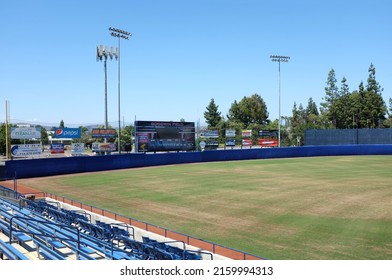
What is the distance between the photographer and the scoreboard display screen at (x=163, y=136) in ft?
166

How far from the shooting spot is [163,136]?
52250 millimetres

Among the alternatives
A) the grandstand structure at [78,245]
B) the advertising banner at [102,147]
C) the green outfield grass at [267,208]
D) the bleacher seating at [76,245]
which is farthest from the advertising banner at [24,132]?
the bleacher seating at [76,245]

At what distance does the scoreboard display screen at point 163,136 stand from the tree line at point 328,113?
4091 cm

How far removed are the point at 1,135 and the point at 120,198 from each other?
58.5 meters

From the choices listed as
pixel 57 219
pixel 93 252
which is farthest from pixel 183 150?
pixel 93 252

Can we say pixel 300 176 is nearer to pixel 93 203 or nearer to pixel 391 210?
pixel 391 210

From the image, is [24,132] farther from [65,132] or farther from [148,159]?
[148,159]

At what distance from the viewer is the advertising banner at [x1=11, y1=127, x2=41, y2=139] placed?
134 ft

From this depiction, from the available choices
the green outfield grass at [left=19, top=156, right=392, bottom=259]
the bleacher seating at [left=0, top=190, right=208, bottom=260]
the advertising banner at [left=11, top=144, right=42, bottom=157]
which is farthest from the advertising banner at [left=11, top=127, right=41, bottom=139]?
the bleacher seating at [left=0, top=190, right=208, bottom=260]

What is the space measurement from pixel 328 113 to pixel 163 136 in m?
76.0

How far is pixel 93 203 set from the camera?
74.7 feet

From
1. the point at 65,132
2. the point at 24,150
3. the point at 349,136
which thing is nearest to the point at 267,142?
the point at 349,136

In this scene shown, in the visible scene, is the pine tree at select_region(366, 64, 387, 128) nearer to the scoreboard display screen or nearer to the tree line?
the tree line
